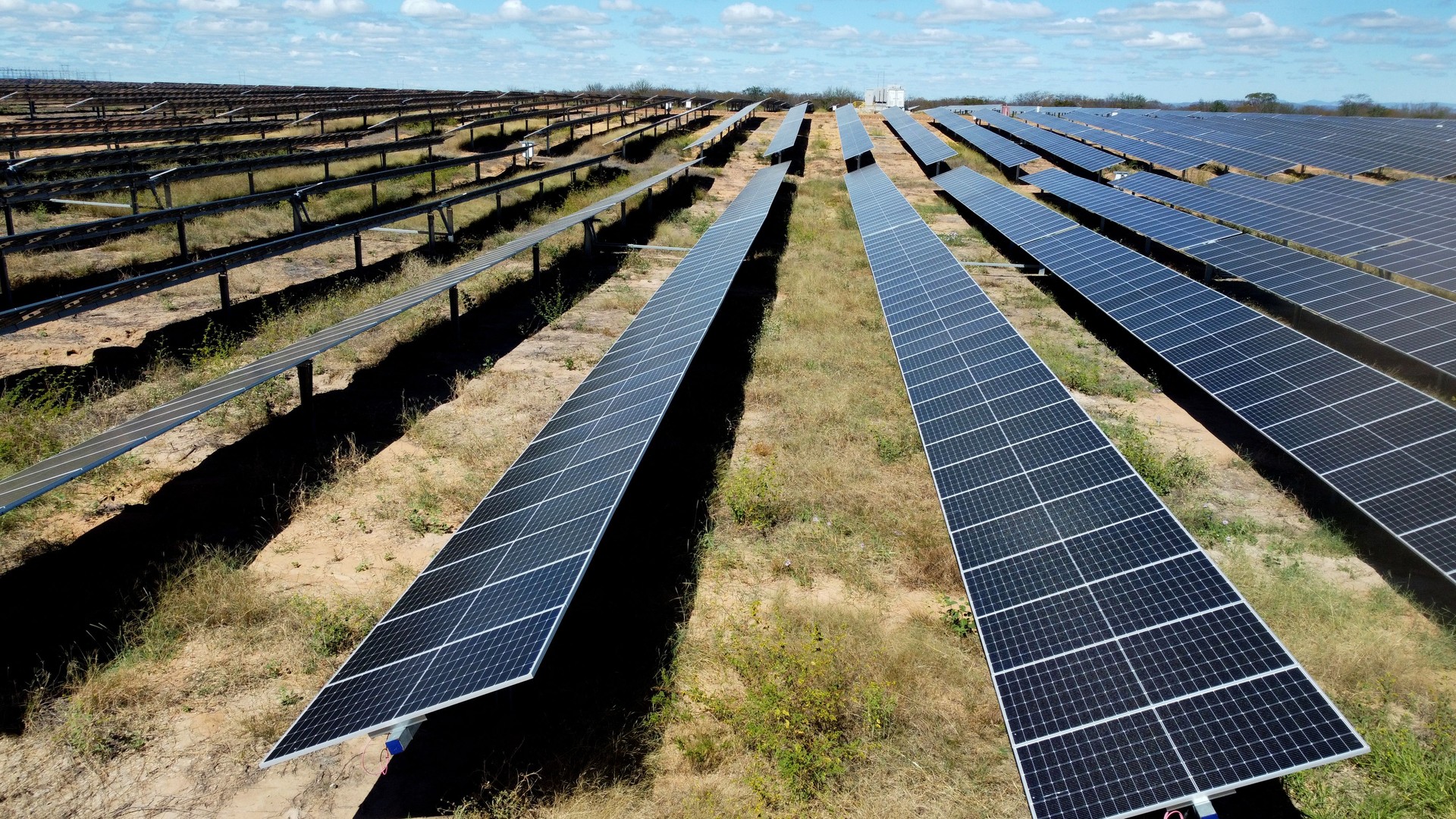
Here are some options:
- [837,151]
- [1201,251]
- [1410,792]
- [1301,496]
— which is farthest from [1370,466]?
[837,151]

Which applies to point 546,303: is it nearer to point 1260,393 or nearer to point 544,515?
point 544,515

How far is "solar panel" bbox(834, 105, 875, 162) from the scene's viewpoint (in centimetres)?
4175

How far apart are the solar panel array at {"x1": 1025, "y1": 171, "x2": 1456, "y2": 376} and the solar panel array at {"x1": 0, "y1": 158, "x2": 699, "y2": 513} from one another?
16163 mm

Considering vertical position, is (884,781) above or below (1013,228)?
below

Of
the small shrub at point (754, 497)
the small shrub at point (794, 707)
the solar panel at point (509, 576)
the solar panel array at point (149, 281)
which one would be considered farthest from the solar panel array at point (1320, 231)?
the solar panel array at point (149, 281)

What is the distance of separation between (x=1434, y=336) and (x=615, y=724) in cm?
1446

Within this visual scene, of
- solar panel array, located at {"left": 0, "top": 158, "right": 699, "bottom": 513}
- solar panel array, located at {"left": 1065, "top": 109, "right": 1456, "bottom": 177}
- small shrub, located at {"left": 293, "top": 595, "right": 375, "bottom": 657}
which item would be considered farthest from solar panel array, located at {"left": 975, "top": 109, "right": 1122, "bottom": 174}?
small shrub, located at {"left": 293, "top": 595, "right": 375, "bottom": 657}

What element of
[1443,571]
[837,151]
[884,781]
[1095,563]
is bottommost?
[884,781]

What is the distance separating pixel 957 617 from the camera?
8.94 meters

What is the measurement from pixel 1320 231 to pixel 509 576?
2478 centimetres

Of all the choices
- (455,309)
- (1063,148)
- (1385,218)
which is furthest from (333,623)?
(1063,148)

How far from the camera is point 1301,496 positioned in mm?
11430

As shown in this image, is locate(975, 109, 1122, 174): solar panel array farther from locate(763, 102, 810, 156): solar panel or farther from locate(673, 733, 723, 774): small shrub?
locate(673, 733, 723, 774): small shrub

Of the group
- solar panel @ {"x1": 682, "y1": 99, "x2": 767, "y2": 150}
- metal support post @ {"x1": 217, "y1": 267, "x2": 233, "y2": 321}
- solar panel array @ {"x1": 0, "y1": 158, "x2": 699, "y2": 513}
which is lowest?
solar panel array @ {"x1": 0, "y1": 158, "x2": 699, "y2": 513}
